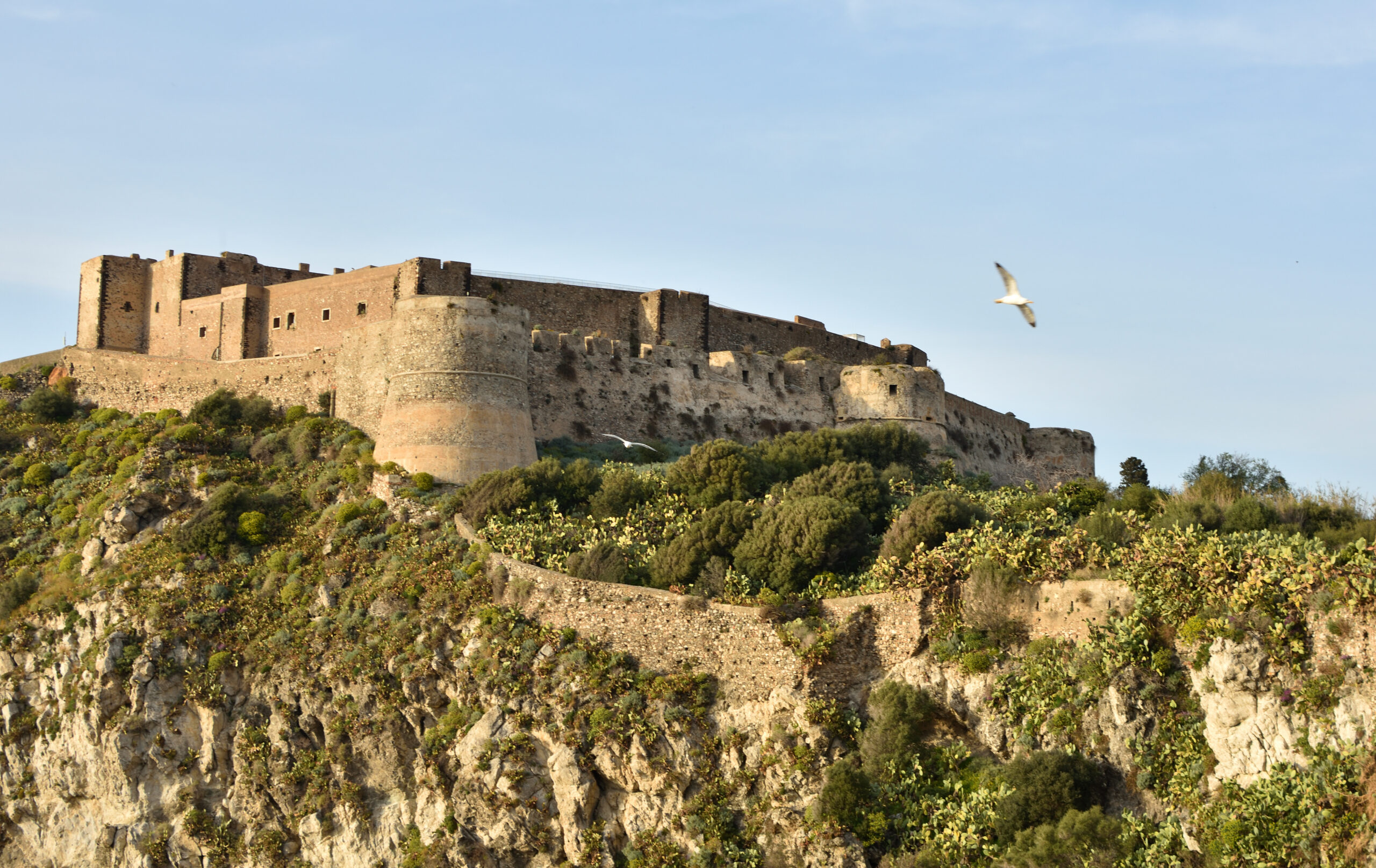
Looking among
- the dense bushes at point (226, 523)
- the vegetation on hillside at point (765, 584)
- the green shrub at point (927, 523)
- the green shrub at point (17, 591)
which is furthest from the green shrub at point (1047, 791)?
the green shrub at point (17, 591)

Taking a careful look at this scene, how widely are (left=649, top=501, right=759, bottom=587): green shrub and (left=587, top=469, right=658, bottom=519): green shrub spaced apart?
7.62ft

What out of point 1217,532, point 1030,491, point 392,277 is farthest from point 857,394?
point 1217,532

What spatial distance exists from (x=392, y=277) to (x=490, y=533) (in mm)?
12205

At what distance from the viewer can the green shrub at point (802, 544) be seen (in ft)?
105

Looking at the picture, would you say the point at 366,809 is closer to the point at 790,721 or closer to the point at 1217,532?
the point at 790,721

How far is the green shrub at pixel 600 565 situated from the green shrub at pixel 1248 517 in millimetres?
11806

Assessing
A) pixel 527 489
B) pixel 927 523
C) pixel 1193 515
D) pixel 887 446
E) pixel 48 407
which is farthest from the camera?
pixel 48 407

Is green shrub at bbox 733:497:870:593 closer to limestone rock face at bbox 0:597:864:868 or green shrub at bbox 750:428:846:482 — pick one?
limestone rock face at bbox 0:597:864:868

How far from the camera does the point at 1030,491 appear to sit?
43.3 meters

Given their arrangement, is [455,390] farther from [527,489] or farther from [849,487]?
[849,487]

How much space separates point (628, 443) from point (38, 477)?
50.1 ft

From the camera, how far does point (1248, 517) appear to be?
31656 mm

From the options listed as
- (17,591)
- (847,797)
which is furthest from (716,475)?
(17,591)

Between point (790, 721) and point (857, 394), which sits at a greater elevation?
point (857, 394)
